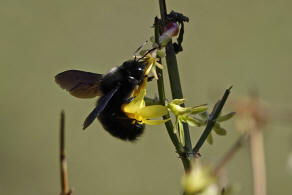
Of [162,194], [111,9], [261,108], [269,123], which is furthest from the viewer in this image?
[111,9]

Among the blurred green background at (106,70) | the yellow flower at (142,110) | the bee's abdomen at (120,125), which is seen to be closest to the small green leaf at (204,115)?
the yellow flower at (142,110)

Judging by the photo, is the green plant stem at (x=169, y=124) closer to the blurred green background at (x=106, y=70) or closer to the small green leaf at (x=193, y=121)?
the small green leaf at (x=193, y=121)

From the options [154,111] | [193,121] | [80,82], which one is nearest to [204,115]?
[193,121]

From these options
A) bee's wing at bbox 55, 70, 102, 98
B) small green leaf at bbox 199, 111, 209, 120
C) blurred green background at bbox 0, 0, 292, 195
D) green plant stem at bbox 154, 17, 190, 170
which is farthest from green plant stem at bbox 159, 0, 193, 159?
blurred green background at bbox 0, 0, 292, 195

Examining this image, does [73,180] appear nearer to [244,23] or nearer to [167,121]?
[244,23]

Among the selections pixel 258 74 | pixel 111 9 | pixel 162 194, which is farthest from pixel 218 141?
pixel 111 9

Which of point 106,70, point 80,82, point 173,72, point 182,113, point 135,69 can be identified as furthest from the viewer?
point 106,70

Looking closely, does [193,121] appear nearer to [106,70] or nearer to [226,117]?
[226,117]

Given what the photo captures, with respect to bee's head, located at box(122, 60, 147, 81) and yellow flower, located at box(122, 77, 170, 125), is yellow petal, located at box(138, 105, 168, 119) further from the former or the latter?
bee's head, located at box(122, 60, 147, 81)
